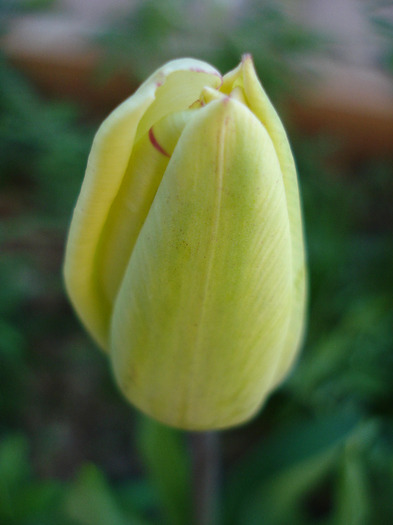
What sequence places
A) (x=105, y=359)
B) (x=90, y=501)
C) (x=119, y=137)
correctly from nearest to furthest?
1. (x=119, y=137)
2. (x=90, y=501)
3. (x=105, y=359)

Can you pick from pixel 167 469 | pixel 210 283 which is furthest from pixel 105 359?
pixel 210 283

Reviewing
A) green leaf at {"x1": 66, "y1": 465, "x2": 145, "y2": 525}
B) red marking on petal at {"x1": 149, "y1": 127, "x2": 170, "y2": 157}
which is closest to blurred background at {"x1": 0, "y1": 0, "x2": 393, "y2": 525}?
green leaf at {"x1": 66, "y1": 465, "x2": 145, "y2": 525}

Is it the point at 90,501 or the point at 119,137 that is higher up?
the point at 119,137

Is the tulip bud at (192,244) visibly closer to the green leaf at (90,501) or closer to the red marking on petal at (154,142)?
the red marking on petal at (154,142)

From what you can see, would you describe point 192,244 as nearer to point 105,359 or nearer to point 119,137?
point 119,137

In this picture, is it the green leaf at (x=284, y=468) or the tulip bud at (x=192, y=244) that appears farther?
the green leaf at (x=284, y=468)

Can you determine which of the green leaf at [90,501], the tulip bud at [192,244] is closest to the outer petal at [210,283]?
the tulip bud at [192,244]
